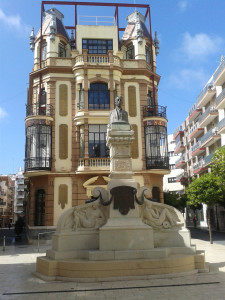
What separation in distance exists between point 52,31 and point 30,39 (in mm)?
2876

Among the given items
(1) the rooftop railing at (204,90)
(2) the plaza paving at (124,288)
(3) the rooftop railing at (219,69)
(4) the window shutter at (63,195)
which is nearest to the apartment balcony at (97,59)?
(4) the window shutter at (63,195)

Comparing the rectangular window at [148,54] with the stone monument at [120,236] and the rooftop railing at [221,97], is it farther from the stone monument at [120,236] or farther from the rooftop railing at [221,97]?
the stone monument at [120,236]

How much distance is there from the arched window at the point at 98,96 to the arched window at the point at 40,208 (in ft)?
25.9

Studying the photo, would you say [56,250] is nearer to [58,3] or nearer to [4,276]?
[4,276]

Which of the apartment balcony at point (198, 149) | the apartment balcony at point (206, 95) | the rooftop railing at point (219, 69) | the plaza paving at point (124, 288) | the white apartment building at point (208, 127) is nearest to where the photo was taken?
the plaza paving at point (124, 288)

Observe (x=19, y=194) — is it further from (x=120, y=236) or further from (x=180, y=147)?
(x=120, y=236)

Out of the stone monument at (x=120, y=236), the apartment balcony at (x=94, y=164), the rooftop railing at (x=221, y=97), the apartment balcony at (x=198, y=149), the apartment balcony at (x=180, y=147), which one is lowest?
the stone monument at (x=120, y=236)

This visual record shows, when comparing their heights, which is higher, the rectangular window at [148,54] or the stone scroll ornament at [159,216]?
the rectangular window at [148,54]

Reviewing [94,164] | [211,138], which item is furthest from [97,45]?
[211,138]

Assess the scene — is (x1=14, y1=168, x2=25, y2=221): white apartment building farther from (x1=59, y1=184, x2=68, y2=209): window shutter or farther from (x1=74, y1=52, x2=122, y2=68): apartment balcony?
(x1=74, y1=52, x2=122, y2=68): apartment balcony

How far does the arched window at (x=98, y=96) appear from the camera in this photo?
83.2ft

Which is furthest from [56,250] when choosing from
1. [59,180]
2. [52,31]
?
[52,31]

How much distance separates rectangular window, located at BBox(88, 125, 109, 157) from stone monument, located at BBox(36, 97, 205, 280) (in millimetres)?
12568

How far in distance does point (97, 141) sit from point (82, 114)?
2.43 metres
